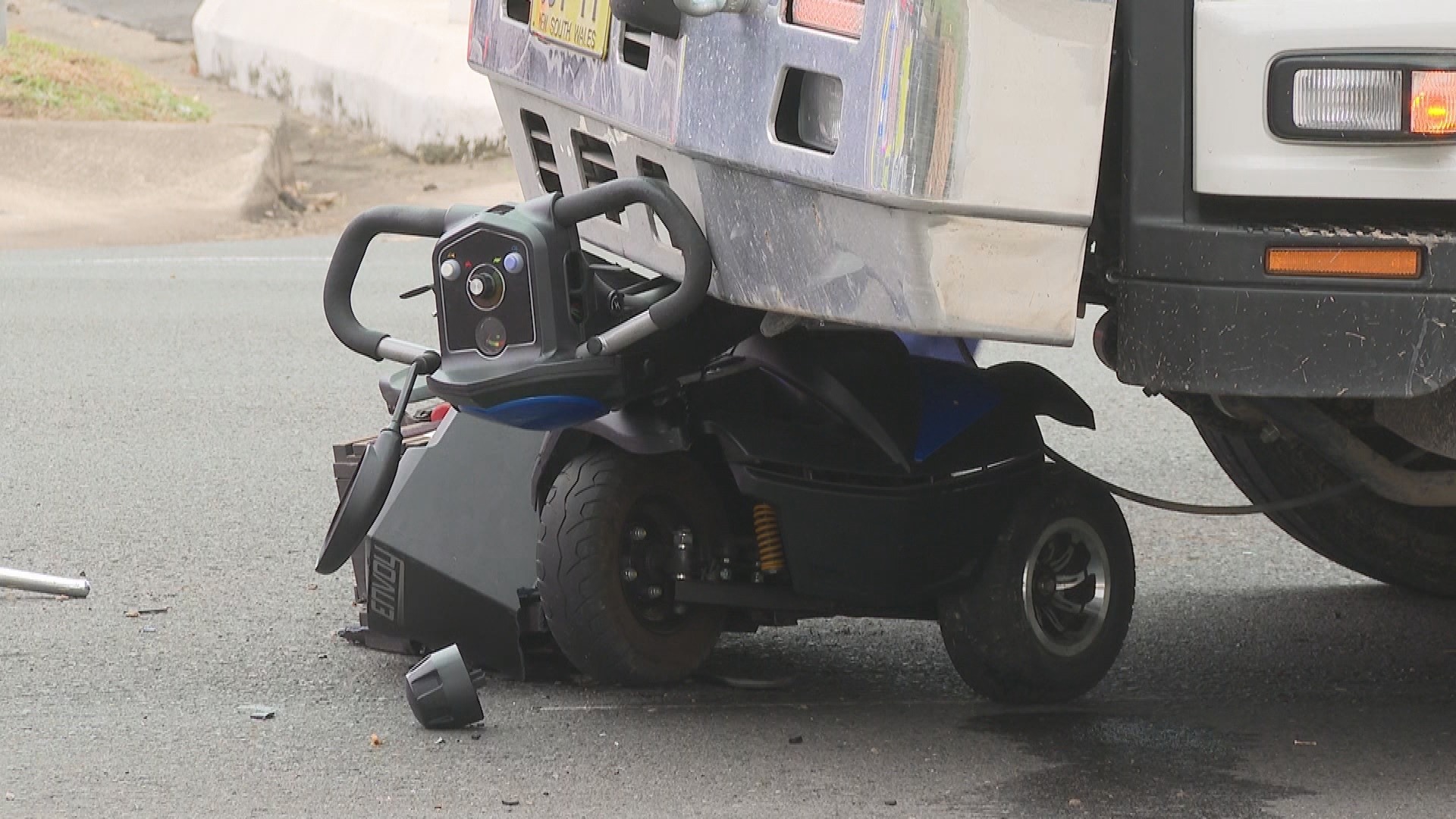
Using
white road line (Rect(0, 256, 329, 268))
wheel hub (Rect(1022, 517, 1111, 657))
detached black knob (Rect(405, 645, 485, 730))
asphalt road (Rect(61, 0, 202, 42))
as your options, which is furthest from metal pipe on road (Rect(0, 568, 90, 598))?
asphalt road (Rect(61, 0, 202, 42))

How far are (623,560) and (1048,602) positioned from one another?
85cm

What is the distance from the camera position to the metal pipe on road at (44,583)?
4.26 m

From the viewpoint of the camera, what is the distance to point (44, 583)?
14.0 feet

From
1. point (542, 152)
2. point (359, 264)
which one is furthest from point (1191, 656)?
point (359, 264)

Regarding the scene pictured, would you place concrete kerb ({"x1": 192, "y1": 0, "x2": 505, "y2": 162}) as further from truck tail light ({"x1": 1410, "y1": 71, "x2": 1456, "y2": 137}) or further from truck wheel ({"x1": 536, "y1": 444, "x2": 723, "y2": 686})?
truck tail light ({"x1": 1410, "y1": 71, "x2": 1456, "y2": 137})

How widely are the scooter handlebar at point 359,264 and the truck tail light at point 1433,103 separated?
5.43 feet

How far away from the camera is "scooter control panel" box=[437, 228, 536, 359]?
11.1 ft

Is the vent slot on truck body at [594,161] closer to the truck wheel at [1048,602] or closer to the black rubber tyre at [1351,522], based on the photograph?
the truck wheel at [1048,602]

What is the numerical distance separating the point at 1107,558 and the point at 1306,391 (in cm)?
93

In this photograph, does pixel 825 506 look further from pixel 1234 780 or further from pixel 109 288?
pixel 109 288

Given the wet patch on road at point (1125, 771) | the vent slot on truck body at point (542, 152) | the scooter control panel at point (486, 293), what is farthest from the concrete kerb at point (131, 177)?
the wet patch on road at point (1125, 771)

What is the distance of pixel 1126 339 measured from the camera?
10.4 ft

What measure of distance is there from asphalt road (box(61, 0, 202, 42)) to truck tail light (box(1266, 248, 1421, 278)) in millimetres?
20143

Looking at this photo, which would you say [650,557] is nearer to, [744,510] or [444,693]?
[744,510]
